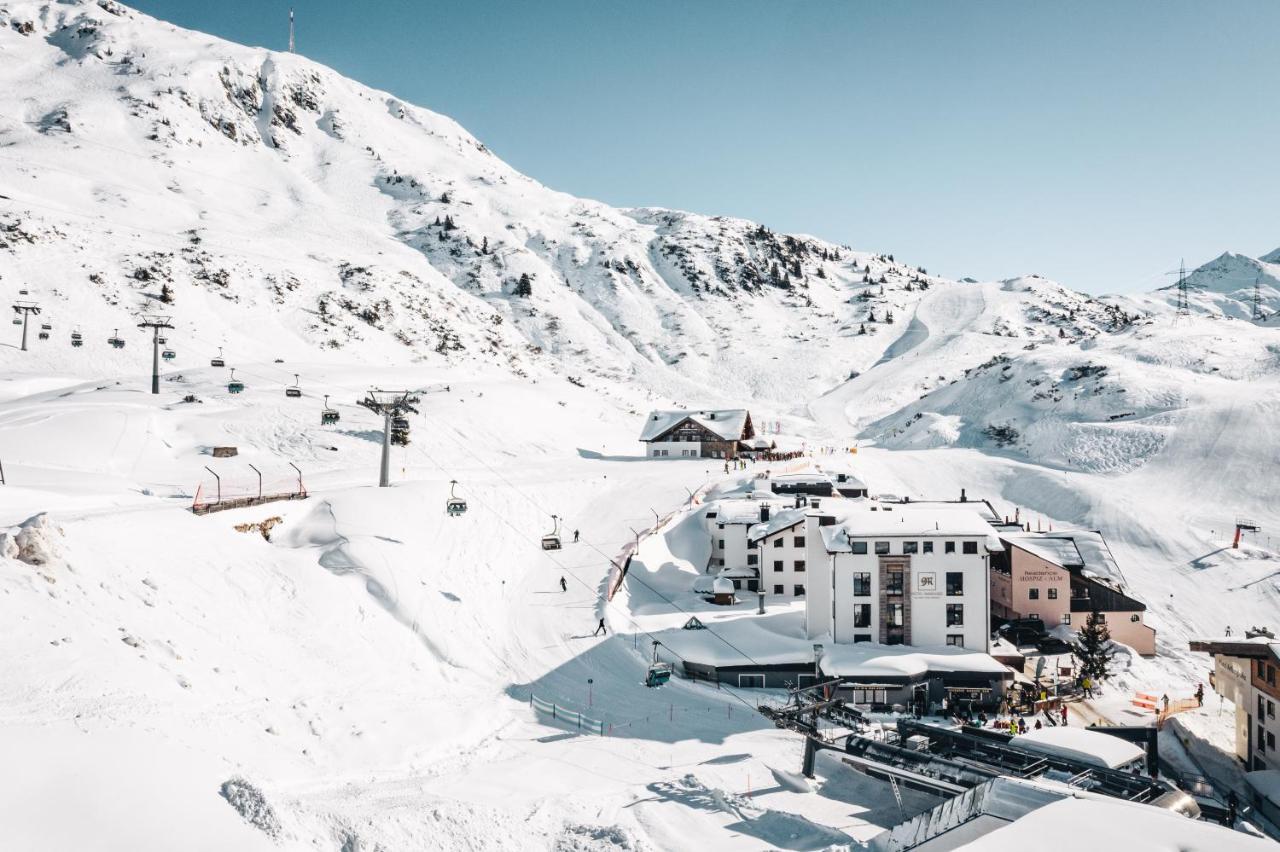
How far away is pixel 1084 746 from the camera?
28156mm

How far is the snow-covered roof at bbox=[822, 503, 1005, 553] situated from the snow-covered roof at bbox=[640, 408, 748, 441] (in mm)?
50067

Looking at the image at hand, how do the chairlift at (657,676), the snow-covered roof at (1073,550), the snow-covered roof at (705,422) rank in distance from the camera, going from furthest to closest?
1. the snow-covered roof at (705,422)
2. the snow-covered roof at (1073,550)
3. the chairlift at (657,676)

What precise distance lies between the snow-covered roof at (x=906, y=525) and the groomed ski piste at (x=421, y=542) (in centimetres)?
669

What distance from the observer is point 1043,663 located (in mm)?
45250

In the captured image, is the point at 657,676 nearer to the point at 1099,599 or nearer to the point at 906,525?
the point at 906,525

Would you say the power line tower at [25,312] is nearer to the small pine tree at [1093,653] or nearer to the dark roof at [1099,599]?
the small pine tree at [1093,653]

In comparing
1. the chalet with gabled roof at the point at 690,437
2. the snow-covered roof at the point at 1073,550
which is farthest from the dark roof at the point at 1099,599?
the chalet with gabled roof at the point at 690,437

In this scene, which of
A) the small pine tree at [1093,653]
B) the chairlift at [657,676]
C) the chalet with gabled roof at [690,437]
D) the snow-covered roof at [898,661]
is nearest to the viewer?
the chairlift at [657,676]

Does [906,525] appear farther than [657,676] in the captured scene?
Yes

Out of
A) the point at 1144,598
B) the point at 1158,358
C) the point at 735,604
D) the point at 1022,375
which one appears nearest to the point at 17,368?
the point at 735,604

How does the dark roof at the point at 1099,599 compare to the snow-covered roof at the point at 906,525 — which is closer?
the snow-covered roof at the point at 906,525

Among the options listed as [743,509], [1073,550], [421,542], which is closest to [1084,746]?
[1073,550]

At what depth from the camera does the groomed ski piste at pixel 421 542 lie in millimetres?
22062

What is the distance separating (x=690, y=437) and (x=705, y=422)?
109 inches
